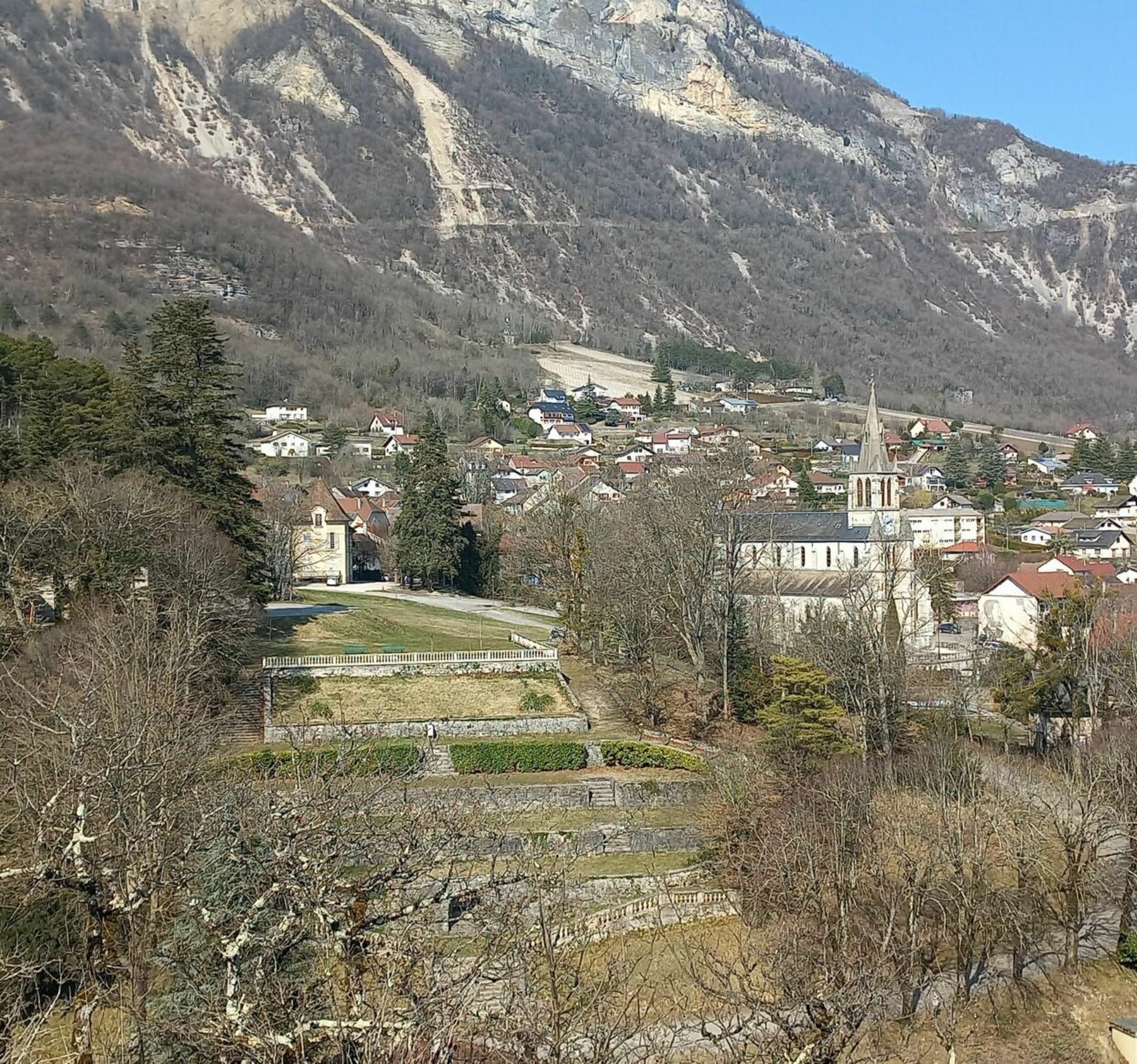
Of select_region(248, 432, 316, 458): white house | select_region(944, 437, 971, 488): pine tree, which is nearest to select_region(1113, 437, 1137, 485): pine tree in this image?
select_region(944, 437, 971, 488): pine tree

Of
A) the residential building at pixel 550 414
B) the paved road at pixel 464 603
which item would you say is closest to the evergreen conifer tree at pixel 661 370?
the residential building at pixel 550 414

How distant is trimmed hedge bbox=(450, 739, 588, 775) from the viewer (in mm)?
28969

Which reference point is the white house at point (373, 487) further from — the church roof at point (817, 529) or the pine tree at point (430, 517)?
the church roof at point (817, 529)

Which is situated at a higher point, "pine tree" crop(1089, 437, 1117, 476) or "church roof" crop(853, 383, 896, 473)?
"pine tree" crop(1089, 437, 1117, 476)

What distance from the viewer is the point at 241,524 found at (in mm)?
35562

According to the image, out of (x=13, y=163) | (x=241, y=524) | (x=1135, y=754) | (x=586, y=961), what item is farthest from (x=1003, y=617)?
(x=13, y=163)

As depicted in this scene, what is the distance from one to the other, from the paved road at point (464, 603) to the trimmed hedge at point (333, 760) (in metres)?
15.5

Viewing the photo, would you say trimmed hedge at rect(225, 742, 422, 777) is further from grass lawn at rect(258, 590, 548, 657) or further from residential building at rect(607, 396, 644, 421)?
residential building at rect(607, 396, 644, 421)

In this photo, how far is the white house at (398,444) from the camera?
331ft

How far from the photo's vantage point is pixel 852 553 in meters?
51.2

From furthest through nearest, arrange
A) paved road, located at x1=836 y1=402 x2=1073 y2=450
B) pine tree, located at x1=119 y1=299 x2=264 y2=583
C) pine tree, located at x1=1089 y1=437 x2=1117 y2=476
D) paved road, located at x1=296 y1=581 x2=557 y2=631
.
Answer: paved road, located at x1=836 y1=402 x2=1073 y2=450
pine tree, located at x1=1089 y1=437 x2=1117 y2=476
paved road, located at x1=296 y1=581 x2=557 y2=631
pine tree, located at x1=119 y1=299 x2=264 y2=583

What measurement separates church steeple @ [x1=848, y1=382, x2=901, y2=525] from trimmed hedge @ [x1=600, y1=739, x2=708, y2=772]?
79.6 feet

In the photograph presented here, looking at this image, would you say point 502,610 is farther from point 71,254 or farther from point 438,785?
point 71,254

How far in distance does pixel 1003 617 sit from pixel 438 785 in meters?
32.3
